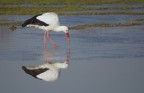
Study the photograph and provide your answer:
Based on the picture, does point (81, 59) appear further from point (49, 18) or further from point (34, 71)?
point (49, 18)

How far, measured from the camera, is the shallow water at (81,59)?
1223cm

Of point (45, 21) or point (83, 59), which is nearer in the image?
point (83, 59)

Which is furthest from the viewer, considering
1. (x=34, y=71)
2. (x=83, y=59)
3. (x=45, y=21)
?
(x=45, y=21)

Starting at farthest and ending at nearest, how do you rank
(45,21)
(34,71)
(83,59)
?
(45,21) → (83,59) → (34,71)

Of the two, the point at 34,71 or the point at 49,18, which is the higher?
the point at 49,18

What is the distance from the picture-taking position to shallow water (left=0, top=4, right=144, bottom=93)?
1223 cm

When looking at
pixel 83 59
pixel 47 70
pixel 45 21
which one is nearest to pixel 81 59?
pixel 83 59

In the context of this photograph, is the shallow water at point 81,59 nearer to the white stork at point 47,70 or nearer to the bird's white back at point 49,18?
the white stork at point 47,70

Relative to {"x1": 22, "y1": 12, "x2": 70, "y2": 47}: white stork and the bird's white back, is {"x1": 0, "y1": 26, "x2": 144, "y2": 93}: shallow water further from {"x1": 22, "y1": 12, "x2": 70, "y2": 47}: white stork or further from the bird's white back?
the bird's white back

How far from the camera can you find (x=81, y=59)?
14961 mm

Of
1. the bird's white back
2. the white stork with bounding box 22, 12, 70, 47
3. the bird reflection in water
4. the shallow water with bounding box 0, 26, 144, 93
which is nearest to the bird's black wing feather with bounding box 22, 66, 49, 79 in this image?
the bird reflection in water

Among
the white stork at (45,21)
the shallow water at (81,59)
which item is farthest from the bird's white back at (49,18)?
the shallow water at (81,59)

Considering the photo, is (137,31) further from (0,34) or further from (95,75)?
(95,75)

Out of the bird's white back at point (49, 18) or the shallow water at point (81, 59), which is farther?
the bird's white back at point (49, 18)
